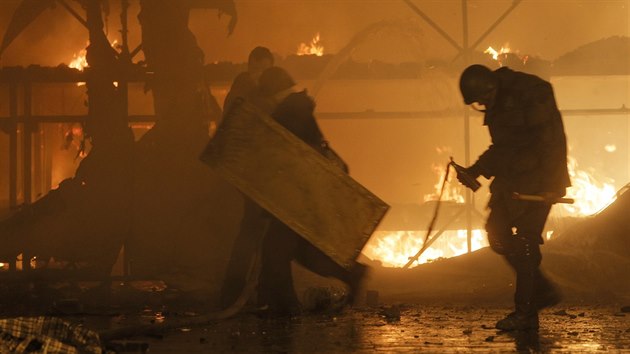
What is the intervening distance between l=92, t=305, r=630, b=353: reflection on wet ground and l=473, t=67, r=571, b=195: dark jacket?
0.95 meters

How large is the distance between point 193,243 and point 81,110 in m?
6.82

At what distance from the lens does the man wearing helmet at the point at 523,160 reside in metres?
5.96

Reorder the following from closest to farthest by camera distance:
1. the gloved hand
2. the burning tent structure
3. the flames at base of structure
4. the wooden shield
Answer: the gloved hand, the wooden shield, the burning tent structure, the flames at base of structure

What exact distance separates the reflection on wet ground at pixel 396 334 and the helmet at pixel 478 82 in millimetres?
1506

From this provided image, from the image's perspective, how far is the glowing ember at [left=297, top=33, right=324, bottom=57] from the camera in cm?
1677

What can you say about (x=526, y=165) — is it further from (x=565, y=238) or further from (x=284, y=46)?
(x=284, y=46)

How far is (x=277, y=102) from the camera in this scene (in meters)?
6.94

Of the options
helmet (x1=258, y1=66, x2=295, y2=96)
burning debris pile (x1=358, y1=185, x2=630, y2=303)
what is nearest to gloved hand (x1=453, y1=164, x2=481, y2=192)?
helmet (x1=258, y1=66, x2=295, y2=96)

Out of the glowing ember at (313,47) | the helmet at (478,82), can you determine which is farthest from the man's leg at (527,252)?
the glowing ember at (313,47)

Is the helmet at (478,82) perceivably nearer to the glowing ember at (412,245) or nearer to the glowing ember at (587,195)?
the glowing ember at (412,245)

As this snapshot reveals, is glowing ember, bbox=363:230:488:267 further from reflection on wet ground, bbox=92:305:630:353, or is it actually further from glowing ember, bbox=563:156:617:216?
reflection on wet ground, bbox=92:305:630:353

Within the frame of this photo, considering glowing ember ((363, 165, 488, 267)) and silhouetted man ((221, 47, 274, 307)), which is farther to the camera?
glowing ember ((363, 165, 488, 267))

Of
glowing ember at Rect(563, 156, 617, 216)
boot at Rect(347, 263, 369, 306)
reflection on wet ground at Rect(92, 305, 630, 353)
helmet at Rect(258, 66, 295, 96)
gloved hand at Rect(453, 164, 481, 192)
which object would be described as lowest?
reflection on wet ground at Rect(92, 305, 630, 353)

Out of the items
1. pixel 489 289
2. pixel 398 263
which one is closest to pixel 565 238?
pixel 489 289
